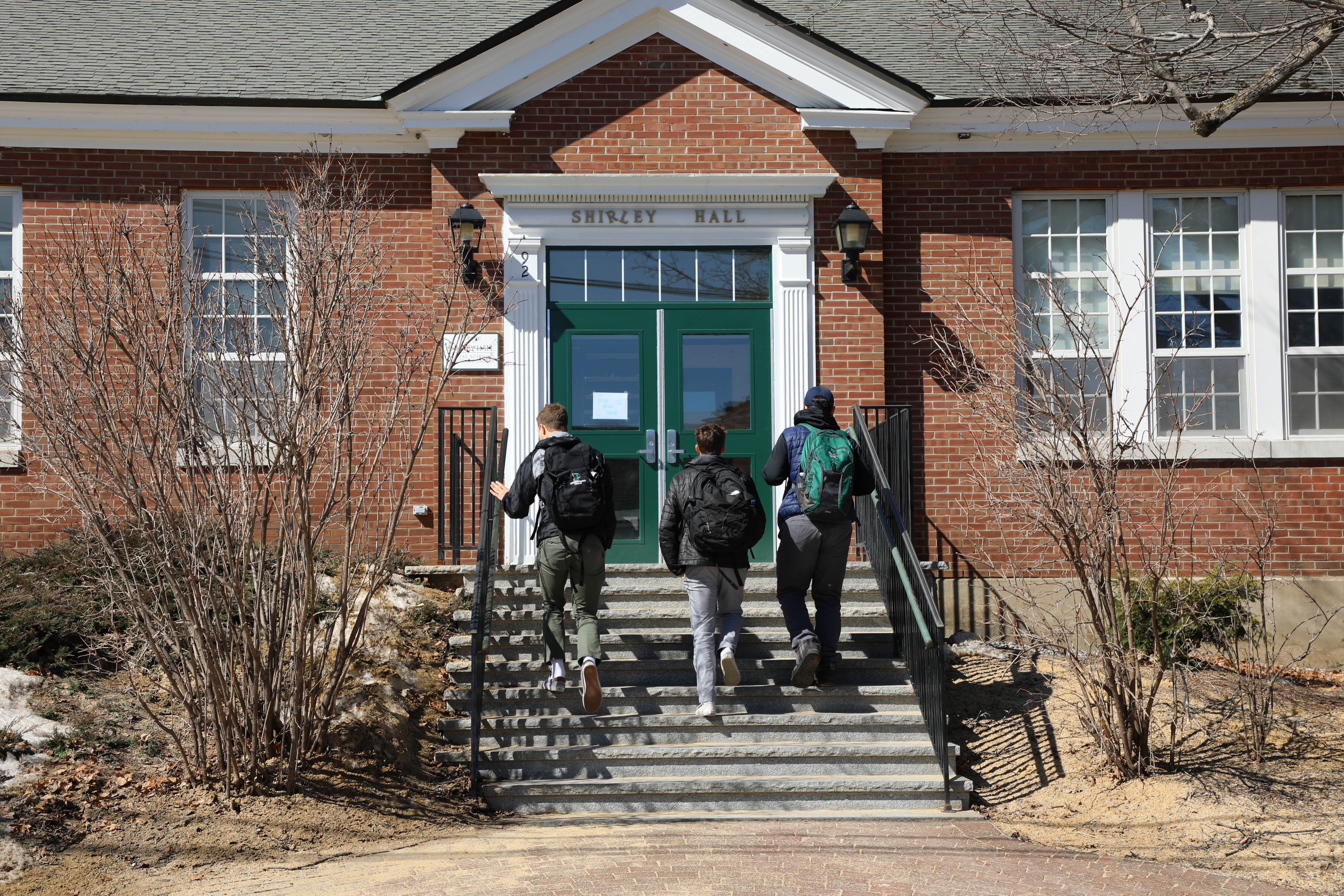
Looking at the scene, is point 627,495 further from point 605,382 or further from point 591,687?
point 591,687

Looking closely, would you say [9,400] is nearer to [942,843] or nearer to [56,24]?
[56,24]

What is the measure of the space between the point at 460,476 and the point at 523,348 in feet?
3.89

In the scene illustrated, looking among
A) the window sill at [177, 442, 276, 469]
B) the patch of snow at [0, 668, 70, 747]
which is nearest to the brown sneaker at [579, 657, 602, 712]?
the window sill at [177, 442, 276, 469]

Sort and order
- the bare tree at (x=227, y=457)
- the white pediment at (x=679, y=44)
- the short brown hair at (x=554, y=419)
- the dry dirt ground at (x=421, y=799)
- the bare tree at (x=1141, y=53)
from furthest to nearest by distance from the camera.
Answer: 1. the white pediment at (x=679, y=44)
2. the bare tree at (x=1141, y=53)
3. the short brown hair at (x=554, y=419)
4. the bare tree at (x=227, y=457)
5. the dry dirt ground at (x=421, y=799)

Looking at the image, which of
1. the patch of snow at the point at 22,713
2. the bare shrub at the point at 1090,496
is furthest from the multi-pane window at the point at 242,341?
the bare shrub at the point at 1090,496

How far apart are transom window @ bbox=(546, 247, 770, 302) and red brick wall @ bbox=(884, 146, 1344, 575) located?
121 cm

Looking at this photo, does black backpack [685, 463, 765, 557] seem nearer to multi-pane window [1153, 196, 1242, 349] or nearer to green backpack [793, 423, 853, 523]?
green backpack [793, 423, 853, 523]

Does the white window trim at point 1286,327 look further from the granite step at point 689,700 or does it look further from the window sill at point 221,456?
the window sill at point 221,456

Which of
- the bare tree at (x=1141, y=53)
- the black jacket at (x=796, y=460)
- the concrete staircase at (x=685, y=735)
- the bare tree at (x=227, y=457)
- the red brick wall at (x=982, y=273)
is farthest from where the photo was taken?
the red brick wall at (x=982, y=273)

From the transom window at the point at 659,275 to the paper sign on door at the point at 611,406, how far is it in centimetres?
78

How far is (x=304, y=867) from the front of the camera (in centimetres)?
527

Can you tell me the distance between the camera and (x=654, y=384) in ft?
30.1

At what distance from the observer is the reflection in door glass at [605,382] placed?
9.16 metres

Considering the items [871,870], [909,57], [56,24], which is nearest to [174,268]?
[871,870]
